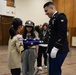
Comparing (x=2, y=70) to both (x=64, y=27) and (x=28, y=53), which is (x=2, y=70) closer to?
(x=28, y=53)

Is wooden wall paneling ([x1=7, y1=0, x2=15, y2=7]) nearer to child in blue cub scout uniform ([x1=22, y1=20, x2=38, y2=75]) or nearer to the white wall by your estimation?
the white wall

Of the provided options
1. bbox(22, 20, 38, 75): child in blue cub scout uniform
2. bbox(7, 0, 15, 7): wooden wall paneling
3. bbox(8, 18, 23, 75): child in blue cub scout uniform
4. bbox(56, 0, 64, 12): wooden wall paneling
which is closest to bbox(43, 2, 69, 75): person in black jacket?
bbox(8, 18, 23, 75): child in blue cub scout uniform

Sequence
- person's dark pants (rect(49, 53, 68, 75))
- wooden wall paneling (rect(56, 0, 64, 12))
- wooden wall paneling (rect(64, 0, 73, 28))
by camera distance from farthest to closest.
Result: wooden wall paneling (rect(56, 0, 64, 12)) → wooden wall paneling (rect(64, 0, 73, 28)) → person's dark pants (rect(49, 53, 68, 75))

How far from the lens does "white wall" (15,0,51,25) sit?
15016mm

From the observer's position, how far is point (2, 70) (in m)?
5.93

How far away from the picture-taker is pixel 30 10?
1558 centimetres

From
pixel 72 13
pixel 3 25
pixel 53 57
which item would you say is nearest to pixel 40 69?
pixel 53 57

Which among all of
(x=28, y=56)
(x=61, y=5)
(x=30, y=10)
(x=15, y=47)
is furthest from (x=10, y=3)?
(x=15, y=47)

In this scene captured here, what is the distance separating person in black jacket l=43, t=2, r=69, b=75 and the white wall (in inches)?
482

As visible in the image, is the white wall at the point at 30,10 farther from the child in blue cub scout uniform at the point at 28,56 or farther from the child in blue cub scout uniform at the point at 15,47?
the child in blue cub scout uniform at the point at 15,47

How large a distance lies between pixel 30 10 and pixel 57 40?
42.7 ft

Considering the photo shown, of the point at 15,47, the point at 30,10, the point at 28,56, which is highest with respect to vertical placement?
the point at 30,10

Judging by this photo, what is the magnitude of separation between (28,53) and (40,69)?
1.88 metres

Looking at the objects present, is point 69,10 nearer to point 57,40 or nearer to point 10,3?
point 10,3
